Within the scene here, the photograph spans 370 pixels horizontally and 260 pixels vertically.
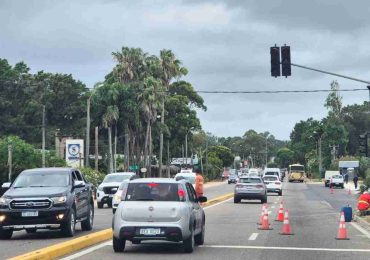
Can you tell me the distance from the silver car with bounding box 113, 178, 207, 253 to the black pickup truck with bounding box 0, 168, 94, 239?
3438mm

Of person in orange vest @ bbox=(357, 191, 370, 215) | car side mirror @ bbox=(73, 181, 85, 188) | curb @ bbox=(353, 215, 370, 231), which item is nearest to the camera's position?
car side mirror @ bbox=(73, 181, 85, 188)

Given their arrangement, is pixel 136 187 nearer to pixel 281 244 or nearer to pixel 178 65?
pixel 281 244

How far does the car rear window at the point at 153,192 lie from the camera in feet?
50.1

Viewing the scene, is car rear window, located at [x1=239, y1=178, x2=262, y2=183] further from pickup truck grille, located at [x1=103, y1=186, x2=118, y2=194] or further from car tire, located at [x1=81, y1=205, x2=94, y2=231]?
car tire, located at [x1=81, y1=205, x2=94, y2=231]

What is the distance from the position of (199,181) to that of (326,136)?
410 ft

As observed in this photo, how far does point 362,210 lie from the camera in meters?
27.5

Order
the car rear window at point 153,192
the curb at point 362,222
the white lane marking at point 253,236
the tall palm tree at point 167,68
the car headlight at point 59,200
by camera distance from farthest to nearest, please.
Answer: the tall palm tree at point 167,68 → the curb at point 362,222 → the white lane marking at point 253,236 → the car headlight at point 59,200 → the car rear window at point 153,192

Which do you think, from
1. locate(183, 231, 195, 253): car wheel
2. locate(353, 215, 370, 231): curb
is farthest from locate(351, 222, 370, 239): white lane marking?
locate(183, 231, 195, 253): car wheel

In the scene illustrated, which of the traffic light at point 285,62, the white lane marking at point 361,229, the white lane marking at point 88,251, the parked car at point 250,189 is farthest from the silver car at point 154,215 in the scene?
the parked car at point 250,189

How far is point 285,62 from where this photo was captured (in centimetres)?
2861

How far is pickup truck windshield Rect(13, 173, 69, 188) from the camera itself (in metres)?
19.3

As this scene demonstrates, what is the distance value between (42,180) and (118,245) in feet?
16.3

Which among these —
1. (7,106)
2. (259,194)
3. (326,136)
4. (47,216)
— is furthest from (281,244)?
(326,136)

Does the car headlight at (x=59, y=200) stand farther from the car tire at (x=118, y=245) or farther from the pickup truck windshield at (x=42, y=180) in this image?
the car tire at (x=118, y=245)
